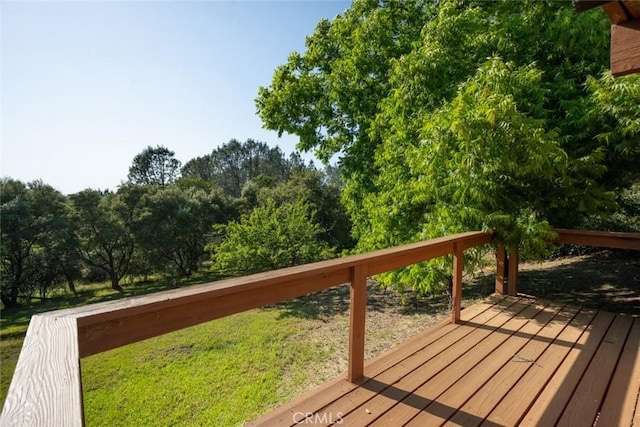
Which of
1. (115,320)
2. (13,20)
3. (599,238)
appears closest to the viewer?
(115,320)

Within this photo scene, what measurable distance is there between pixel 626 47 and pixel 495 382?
2051mm

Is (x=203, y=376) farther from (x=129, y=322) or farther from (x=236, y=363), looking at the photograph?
(x=129, y=322)

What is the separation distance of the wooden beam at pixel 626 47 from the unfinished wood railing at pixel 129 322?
1.59m

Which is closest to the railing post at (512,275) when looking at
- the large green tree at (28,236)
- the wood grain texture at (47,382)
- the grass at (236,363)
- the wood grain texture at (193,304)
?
the grass at (236,363)

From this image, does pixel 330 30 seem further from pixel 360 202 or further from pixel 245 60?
pixel 360 202

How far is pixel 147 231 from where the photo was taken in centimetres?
1980

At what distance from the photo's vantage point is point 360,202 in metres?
9.37

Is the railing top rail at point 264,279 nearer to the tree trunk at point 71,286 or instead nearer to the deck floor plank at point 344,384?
the deck floor plank at point 344,384

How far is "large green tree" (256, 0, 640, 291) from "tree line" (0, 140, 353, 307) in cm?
348

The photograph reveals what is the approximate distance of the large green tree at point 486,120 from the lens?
362 centimetres

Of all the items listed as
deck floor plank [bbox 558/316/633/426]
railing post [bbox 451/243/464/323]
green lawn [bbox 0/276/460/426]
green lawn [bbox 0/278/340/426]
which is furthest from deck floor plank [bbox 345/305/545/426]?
green lawn [bbox 0/278/340/426]

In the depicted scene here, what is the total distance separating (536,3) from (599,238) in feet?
14.2

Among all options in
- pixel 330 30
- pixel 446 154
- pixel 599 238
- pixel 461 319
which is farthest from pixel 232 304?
pixel 330 30

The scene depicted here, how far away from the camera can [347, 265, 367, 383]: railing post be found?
2248mm
